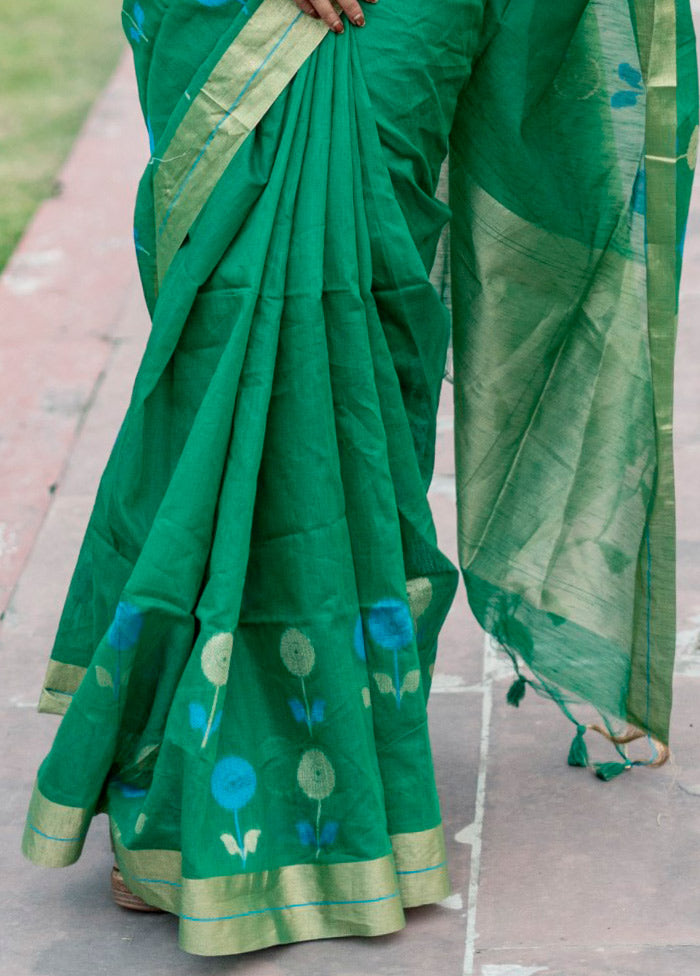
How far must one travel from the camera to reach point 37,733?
278 centimetres

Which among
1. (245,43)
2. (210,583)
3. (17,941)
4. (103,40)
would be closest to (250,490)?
(210,583)

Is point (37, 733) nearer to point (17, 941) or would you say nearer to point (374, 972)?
point (17, 941)

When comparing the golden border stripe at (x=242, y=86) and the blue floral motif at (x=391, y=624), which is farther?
the blue floral motif at (x=391, y=624)

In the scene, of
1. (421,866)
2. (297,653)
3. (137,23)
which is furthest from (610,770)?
(137,23)

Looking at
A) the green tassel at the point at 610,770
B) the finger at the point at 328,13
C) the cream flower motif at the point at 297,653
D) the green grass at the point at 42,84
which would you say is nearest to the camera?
the finger at the point at 328,13

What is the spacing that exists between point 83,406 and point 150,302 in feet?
6.04

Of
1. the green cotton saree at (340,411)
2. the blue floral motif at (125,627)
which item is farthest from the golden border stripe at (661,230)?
the blue floral motif at (125,627)

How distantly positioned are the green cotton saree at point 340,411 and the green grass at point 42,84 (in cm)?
309

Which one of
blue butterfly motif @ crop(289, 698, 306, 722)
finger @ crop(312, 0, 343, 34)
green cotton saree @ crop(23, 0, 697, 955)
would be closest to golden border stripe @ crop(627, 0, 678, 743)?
green cotton saree @ crop(23, 0, 697, 955)

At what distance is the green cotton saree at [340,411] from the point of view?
202cm

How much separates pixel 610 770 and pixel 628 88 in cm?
103

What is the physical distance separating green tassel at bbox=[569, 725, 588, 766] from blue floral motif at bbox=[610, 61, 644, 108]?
94 centimetres

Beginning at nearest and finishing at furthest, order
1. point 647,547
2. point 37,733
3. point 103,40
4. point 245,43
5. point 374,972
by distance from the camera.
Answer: point 245,43, point 374,972, point 647,547, point 37,733, point 103,40

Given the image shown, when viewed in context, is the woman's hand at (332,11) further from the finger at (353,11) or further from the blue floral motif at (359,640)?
the blue floral motif at (359,640)
